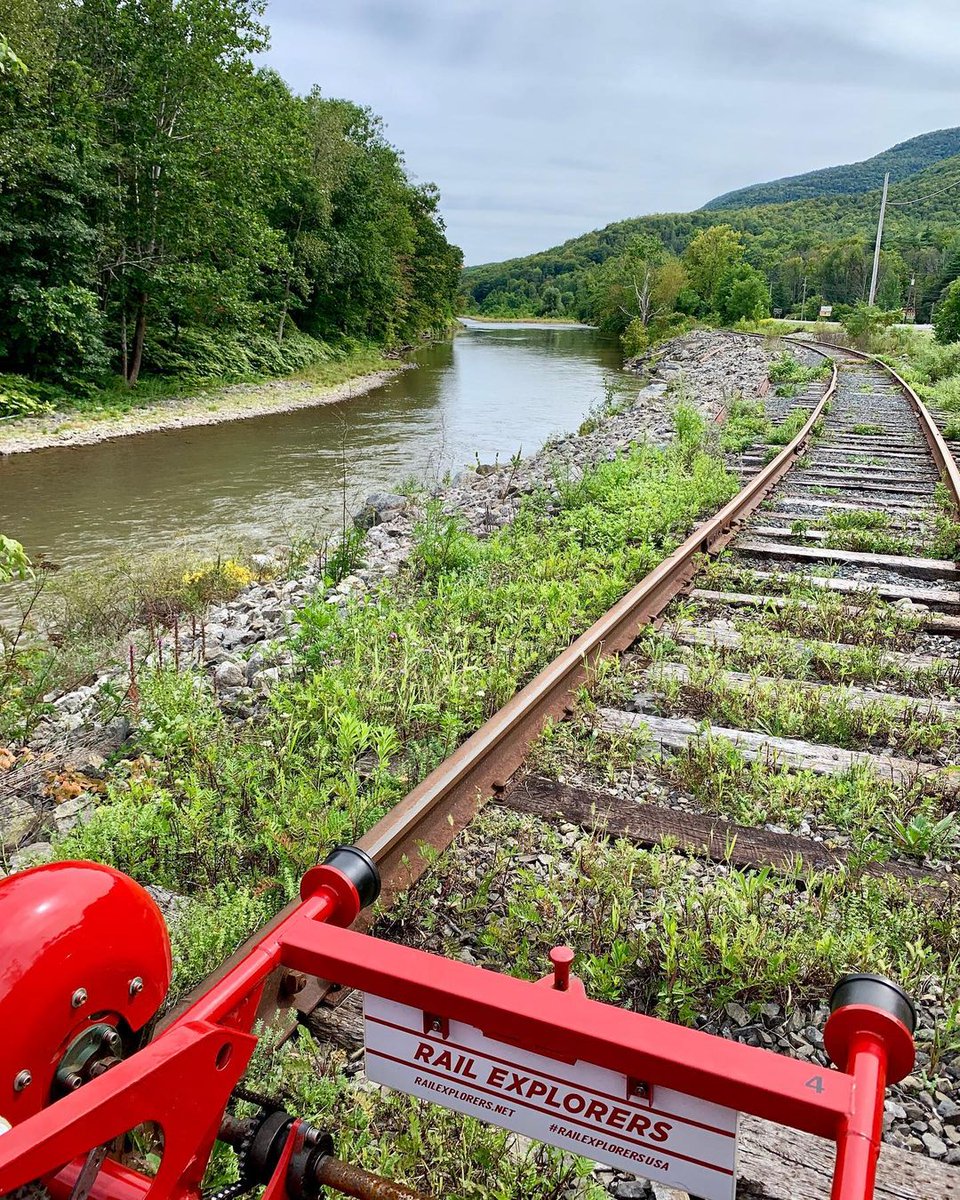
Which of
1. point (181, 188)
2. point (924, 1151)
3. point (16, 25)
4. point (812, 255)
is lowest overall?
point (924, 1151)

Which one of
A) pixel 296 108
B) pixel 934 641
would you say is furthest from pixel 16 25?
pixel 934 641

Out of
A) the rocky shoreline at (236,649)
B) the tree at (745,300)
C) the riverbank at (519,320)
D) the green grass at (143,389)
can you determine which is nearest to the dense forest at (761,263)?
the tree at (745,300)

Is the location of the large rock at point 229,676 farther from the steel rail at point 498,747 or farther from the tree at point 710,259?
the tree at point 710,259

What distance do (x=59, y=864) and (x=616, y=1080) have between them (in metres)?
0.92

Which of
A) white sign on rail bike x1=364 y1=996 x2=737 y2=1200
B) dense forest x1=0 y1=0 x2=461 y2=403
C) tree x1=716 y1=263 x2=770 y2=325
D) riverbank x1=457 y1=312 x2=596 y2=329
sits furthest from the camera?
riverbank x1=457 y1=312 x2=596 y2=329

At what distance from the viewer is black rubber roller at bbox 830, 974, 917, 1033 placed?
124cm

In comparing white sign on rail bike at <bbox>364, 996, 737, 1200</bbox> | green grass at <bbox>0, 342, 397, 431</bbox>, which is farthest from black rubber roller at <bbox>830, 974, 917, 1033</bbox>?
green grass at <bbox>0, 342, 397, 431</bbox>

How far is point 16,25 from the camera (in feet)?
50.8

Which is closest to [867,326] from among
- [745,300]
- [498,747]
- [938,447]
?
[745,300]

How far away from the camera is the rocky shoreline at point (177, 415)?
16.3 meters

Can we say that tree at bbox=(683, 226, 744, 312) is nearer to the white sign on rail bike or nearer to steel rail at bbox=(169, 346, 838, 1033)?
steel rail at bbox=(169, 346, 838, 1033)

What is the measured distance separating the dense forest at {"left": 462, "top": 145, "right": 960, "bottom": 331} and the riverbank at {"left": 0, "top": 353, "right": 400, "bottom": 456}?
42057 millimetres

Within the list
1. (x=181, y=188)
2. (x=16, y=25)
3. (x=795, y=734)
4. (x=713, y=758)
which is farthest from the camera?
(x=181, y=188)

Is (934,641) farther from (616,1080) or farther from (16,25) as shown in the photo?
(16,25)
